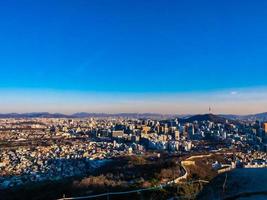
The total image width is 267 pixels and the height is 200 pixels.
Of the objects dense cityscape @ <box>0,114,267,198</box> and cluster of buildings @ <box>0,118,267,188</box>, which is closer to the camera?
A: dense cityscape @ <box>0,114,267,198</box>

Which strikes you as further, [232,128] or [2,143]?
[232,128]

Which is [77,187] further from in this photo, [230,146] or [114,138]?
[114,138]

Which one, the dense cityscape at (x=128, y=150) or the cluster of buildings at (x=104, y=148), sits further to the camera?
the cluster of buildings at (x=104, y=148)

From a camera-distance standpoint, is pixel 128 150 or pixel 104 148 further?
pixel 104 148

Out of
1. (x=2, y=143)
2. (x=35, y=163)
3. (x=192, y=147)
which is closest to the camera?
(x=35, y=163)

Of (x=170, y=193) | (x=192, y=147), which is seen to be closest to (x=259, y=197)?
(x=170, y=193)

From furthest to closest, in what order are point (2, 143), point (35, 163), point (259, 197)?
point (2, 143), point (35, 163), point (259, 197)

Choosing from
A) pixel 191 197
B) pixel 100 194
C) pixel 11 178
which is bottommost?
pixel 11 178

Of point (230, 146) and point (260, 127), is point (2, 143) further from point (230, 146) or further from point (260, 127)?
point (260, 127)

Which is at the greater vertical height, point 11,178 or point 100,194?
point 100,194
